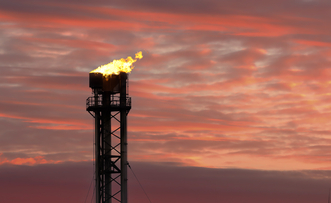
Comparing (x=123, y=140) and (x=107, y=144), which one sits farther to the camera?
(x=107, y=144)

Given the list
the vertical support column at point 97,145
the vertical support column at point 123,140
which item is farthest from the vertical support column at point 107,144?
the vertical support column at point 123,140

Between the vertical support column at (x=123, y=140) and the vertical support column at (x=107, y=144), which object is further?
the vertical support column at (x=107, y=144)

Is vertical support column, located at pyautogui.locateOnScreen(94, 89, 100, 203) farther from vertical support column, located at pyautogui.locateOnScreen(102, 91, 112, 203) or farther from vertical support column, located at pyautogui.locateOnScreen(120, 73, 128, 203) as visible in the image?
vertical support column, located at pyautogui.locateOnScreen(120, 73, 128, 203)

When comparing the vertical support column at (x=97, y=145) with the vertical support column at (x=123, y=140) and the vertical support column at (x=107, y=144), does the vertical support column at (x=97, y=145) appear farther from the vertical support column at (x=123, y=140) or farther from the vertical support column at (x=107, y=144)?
the vertical support column at (x=123, y=140)

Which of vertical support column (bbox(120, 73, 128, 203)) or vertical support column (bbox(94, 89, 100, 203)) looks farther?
vertical support column (bbox(94, 89, 100, 203))

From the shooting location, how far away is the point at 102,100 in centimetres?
6400

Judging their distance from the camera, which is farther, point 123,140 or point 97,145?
point 97,145

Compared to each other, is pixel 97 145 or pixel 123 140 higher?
pixel 123 140

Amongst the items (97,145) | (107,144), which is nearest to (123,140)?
(107,144)

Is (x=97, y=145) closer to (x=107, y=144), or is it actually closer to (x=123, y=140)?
(x=107, y=144)

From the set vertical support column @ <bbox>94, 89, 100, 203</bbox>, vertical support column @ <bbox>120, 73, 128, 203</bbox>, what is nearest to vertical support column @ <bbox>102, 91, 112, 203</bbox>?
vertical support column @ <bbox>94, 89, 100, 203</bbox>

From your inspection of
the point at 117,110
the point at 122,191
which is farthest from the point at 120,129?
the point at 122,191

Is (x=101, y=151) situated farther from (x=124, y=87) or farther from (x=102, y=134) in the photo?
(x=124, y=87)

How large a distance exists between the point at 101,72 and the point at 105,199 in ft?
54.2
